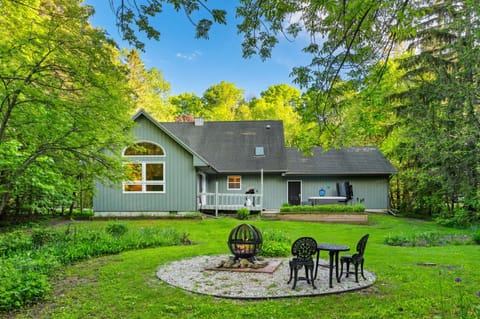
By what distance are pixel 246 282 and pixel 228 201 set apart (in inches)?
486

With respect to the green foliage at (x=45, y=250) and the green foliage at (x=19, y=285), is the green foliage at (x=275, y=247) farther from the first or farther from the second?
the green foliage at (x=19, y=285)

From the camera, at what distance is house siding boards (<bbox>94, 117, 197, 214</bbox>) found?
52.1 feet

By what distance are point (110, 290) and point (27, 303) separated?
1114mm

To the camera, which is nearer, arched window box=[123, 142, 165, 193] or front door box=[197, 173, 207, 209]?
arched window box=[123, 142, 165, 193]

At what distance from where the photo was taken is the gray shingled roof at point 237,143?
62.2 feet

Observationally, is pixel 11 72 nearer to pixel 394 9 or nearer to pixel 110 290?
pixel 110 290

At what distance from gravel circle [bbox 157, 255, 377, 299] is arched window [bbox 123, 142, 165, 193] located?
954 cm

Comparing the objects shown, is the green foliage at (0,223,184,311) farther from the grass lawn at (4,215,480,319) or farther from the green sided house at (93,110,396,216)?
the green sided house at (93,110,396,216)

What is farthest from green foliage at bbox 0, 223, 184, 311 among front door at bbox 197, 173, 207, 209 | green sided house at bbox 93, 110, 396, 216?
front door at bbox 197, 173, 207, 209

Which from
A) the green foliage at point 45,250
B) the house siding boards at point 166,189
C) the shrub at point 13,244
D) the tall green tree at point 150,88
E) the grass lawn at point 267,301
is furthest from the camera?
the tall green tree at point 150,88

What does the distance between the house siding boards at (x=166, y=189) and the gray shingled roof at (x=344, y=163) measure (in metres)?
6.20

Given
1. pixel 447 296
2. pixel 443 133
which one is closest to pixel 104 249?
pixel 447 296

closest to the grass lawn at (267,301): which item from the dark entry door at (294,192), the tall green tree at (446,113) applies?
the tall green tree at (446,113)

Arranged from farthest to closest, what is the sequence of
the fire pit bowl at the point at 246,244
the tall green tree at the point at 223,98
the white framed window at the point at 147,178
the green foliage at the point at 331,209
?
1. the tall green tree at the point at 223,98
2. the white framed window at the point at 147,178
3. the green foliage at the point at 331,209
4. the fire pit bowl at the point at 246,244
